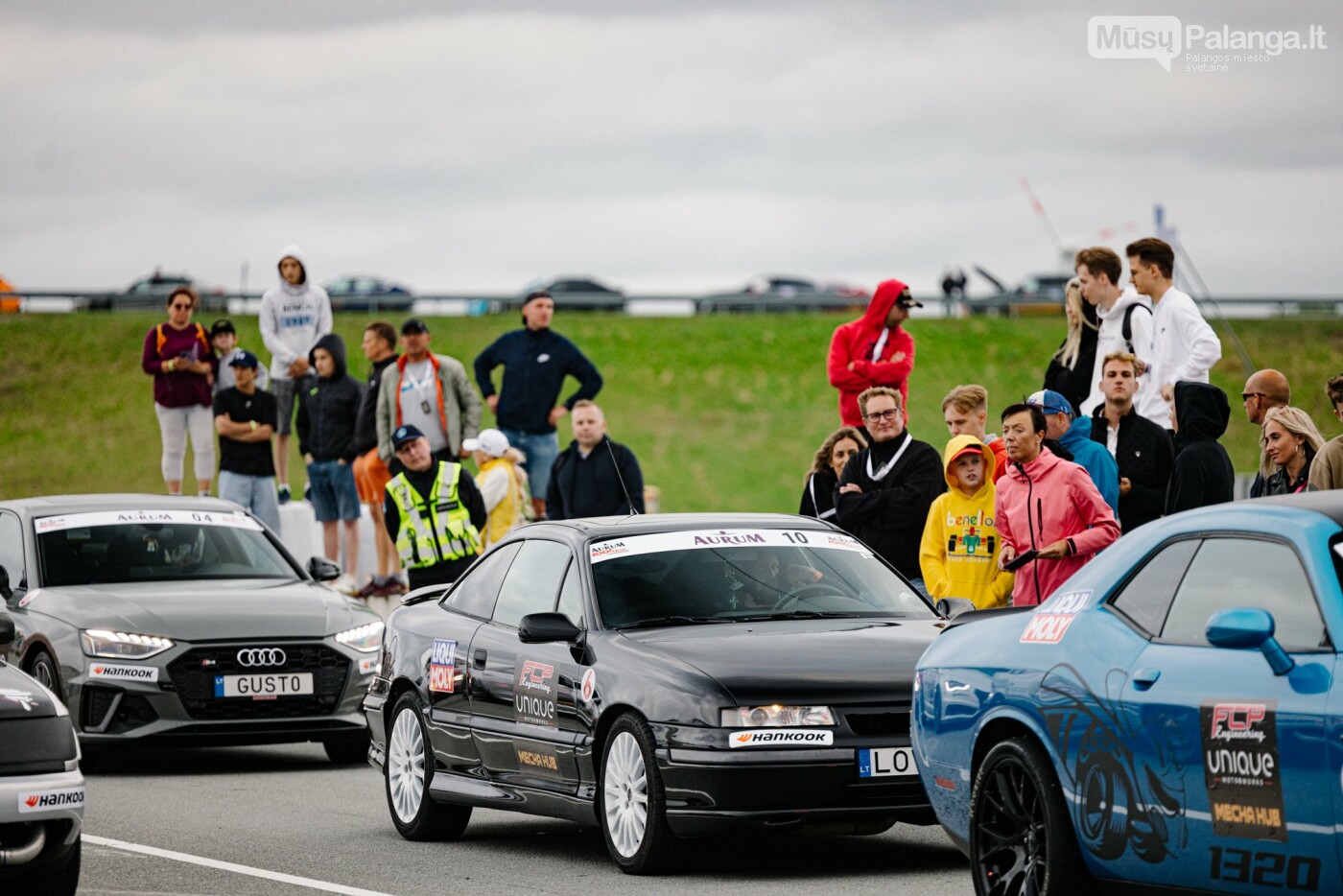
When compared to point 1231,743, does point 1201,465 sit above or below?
above

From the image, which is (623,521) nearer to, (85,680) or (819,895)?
(819,895)

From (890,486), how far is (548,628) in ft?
13.1

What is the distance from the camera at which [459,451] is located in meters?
19.1

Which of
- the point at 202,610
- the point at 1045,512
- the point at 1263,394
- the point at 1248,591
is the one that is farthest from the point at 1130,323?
the point at 1248,591

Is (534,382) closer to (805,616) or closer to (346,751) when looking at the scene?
(346,751)

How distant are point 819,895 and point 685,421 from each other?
4325 cm

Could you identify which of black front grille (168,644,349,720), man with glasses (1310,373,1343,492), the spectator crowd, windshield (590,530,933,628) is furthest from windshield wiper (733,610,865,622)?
black front grille (168,644,349,720)

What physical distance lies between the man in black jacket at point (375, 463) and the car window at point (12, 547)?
4400mm

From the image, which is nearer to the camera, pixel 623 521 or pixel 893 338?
pixel 623 521

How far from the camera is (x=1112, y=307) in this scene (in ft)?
45.2

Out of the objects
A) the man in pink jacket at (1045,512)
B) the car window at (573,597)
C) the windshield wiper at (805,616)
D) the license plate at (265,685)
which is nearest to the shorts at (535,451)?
the license plate at (265,685)

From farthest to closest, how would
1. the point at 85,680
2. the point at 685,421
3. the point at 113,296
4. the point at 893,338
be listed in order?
the point at 113,296
the point at 685,421
the point at 893,338
the point at 85,680

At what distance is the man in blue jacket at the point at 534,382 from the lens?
19219 millimetres

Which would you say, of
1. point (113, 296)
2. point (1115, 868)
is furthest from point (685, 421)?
point (1115, 868)
